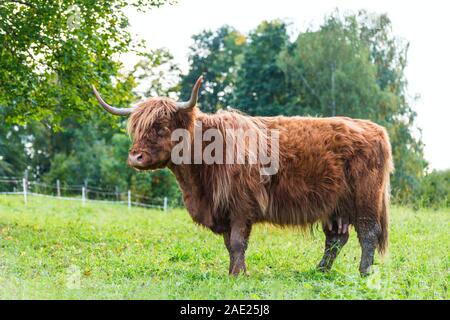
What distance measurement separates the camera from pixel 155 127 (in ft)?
25.5

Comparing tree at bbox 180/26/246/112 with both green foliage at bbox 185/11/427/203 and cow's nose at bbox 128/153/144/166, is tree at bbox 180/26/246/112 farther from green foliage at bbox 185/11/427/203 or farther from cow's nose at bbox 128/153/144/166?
cow's nose at bbox 128/153/144/166

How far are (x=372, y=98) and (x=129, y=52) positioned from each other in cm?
2296

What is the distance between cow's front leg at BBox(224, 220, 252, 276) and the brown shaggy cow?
12mm

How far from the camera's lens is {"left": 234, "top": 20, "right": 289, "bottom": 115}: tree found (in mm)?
38703

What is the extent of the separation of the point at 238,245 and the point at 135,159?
5.38 ft

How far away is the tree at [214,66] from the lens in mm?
41338

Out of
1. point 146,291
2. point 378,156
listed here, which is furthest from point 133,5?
point 146,291

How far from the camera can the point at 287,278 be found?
758 centimetres

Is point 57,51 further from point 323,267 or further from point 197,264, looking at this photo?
point 323,267

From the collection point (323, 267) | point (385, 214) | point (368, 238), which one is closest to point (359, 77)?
point (385, 214)

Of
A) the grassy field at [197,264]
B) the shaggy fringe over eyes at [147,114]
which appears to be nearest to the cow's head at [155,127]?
the shaggy fringe over eyes at [147,114]

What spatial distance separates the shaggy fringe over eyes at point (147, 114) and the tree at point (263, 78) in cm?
3007

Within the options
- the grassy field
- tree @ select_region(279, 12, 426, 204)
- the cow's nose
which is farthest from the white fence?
the cow's nose

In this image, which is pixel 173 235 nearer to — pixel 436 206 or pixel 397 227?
pixel 397 227
